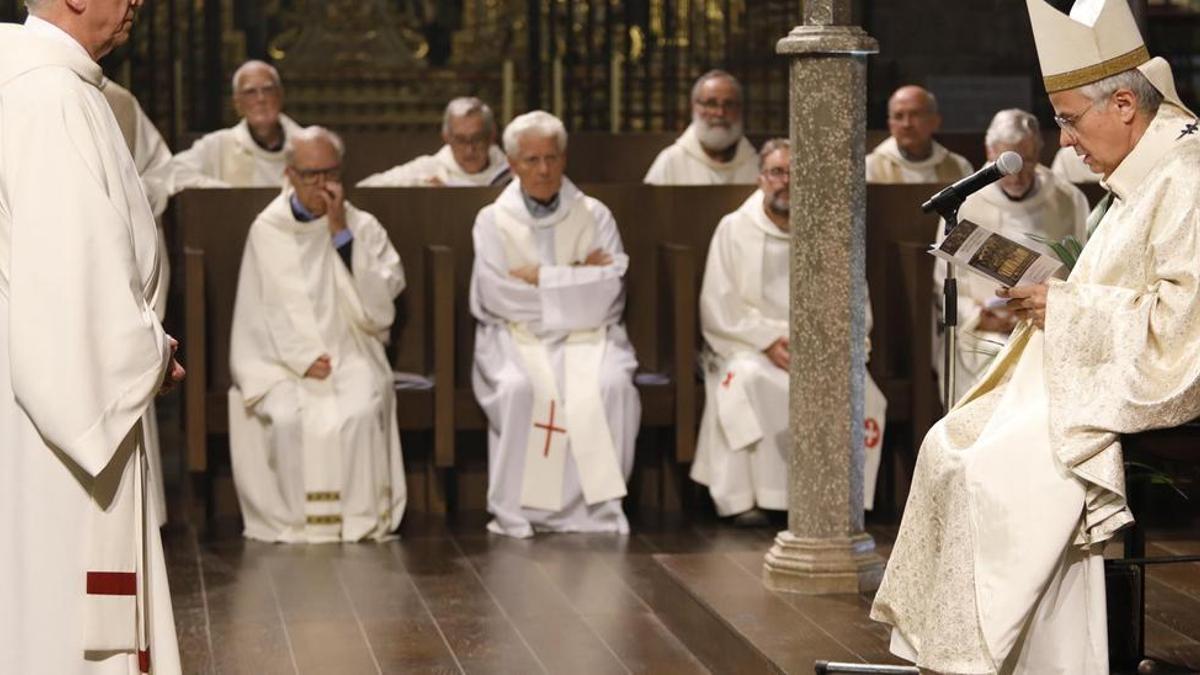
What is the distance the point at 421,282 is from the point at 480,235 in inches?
15.3

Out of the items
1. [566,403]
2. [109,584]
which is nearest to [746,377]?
[566,403]

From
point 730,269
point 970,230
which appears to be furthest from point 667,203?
point 970,230

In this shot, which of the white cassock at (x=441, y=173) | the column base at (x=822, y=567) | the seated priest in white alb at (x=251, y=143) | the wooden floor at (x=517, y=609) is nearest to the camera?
the wooden floor at (x=517, y=609)

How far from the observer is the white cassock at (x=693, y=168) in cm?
932

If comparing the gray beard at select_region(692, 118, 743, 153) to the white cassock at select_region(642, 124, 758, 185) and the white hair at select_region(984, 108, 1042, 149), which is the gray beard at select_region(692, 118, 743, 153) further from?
the white hair at select_region(984, 108, 1042, 149)

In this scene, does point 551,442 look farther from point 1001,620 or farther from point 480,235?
point 1001,620

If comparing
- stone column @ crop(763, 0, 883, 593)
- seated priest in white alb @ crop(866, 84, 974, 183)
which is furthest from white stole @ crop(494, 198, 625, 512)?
seated priest in white alb @ crop(866, 84, 974, 183)

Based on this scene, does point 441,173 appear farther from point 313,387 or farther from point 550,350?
point 313,387

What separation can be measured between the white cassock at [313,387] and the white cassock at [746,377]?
1166mm

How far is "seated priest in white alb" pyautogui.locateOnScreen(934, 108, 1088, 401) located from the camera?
7.64 metres

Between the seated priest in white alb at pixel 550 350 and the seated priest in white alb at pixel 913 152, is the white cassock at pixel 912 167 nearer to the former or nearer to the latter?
the seated priest in white alb at pixel 913 152

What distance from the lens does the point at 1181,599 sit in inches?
223

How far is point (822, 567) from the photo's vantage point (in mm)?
5781

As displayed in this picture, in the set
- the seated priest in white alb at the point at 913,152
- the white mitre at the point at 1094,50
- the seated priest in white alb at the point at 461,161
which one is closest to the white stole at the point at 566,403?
the seated priest in white alb at the point at 461,161
